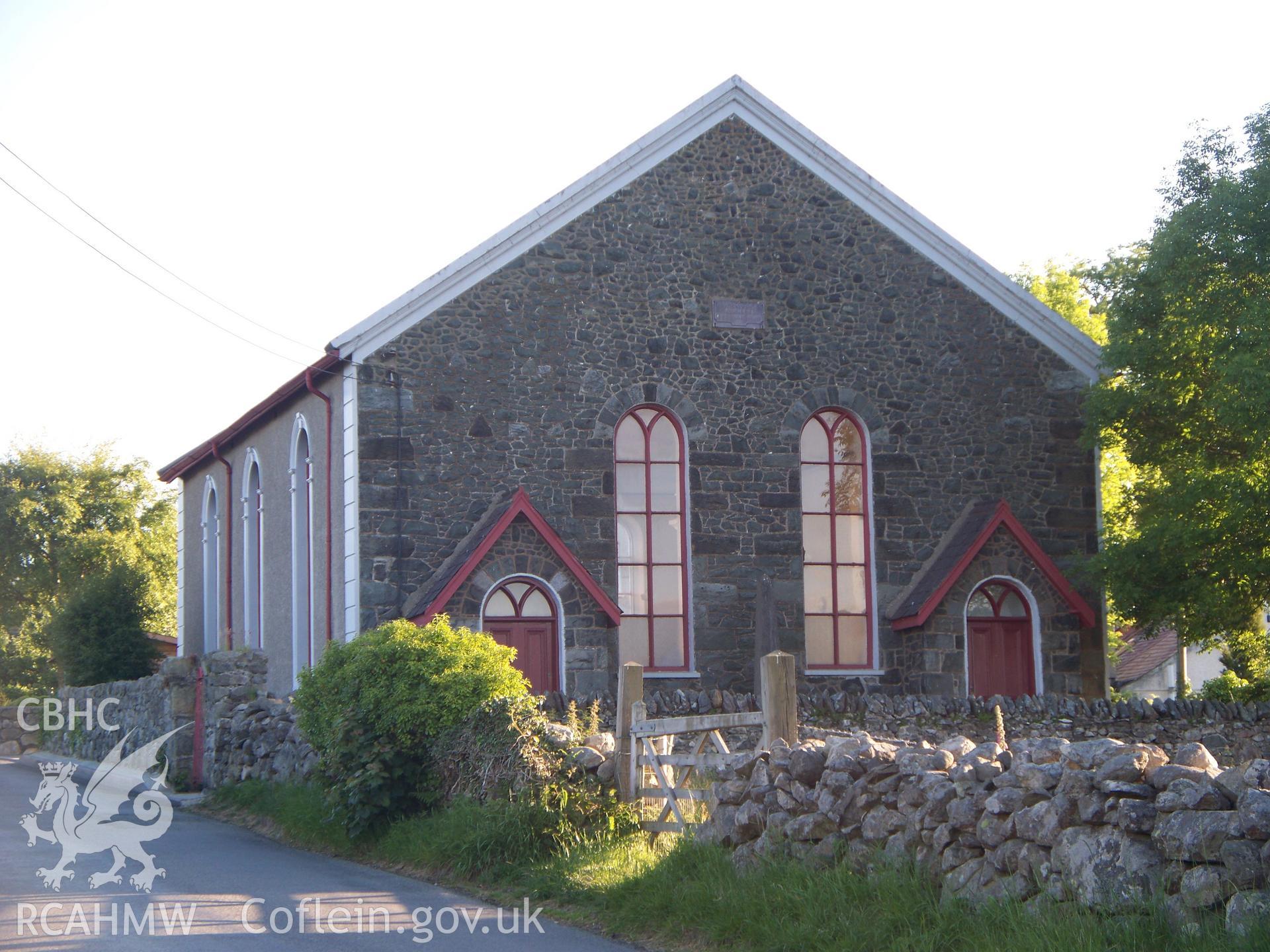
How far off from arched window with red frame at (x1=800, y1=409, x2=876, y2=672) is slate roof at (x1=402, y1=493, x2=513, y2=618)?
486 centimetres

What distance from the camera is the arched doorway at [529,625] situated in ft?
63.2

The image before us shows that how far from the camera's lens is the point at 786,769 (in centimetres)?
1016

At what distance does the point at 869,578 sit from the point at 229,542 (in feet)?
43.6

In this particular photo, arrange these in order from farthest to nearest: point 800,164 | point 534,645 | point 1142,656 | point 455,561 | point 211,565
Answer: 1. point 1142,656
2. point 211,565
3. point 800,164
4. point 534,645
5. point 455,561

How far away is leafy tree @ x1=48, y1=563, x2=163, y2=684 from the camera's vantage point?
109ft

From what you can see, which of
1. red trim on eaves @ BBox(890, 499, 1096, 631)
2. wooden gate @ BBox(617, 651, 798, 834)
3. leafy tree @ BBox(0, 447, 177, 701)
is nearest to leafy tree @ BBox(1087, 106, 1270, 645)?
red trim on eaves @ BBox(890, 499, 1096, 631)

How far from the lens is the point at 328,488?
20.6 meters

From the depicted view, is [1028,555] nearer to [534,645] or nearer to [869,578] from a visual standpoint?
[869,578]

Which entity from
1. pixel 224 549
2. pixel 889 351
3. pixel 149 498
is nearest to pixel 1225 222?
pixel 889 351

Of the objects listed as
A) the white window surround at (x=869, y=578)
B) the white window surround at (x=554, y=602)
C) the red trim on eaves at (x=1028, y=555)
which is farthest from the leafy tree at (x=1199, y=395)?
the white window surround at (x=554, y=602)

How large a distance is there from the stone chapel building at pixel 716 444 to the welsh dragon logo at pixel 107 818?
3.15 meters

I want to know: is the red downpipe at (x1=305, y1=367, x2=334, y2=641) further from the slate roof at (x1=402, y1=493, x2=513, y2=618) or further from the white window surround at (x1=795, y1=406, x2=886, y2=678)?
the white window surround at (x1=795, y1=406, x2=886, y2=678)

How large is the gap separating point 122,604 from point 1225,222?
1023 inches

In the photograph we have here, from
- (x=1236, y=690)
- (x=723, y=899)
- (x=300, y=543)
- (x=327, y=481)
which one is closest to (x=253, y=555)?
(x=300, y=543)
